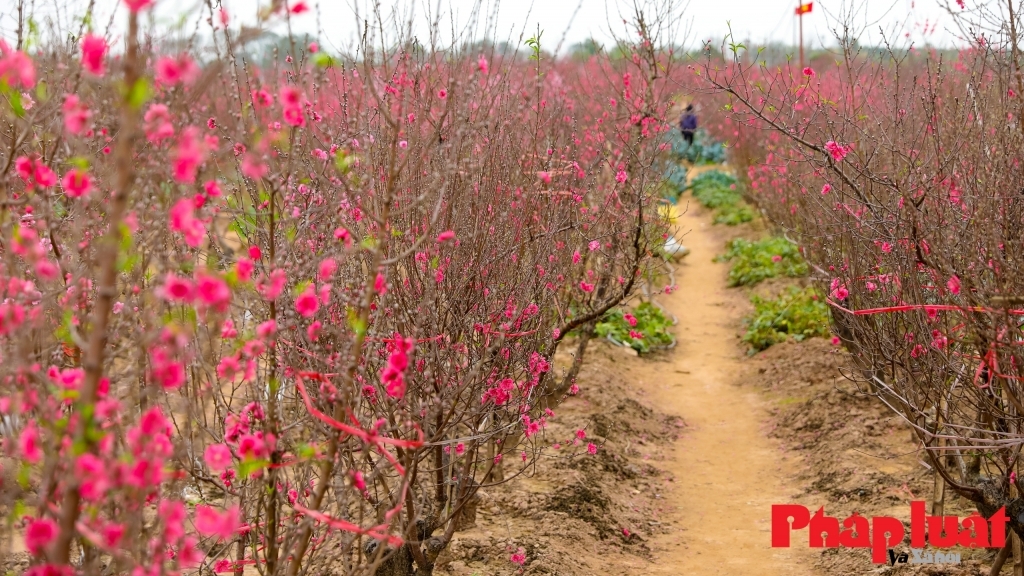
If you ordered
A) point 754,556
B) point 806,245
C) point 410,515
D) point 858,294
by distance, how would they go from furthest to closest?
point 806,245 → point 754,556 → point 858,294 → point 410,515

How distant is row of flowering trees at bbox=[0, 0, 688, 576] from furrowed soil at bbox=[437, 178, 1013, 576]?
63 centimetres

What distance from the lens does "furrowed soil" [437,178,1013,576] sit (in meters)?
5.24

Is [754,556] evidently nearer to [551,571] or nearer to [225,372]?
[551,571]

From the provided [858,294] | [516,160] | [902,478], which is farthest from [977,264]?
[902,478]

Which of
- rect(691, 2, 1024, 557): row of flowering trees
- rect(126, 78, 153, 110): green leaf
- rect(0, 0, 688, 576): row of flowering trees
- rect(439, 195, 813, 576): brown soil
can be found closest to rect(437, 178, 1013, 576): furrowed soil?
rect(439, 195, 813, 576): brown soil

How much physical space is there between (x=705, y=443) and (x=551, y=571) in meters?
3.18

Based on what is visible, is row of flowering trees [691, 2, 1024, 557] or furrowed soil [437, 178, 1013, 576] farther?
furrowed soil [437, 178, 1013, 576]

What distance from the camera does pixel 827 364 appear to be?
28.2ft

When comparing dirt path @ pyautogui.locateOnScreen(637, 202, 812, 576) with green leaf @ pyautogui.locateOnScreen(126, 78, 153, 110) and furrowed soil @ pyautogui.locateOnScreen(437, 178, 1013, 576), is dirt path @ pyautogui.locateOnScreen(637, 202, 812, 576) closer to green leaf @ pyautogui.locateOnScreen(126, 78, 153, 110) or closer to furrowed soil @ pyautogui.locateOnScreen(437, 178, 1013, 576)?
furrowed soil @ pyautogui.locateOnScreen(437, 178, 1013, 576)

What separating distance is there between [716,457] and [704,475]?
423 mm

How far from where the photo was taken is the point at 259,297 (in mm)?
3350

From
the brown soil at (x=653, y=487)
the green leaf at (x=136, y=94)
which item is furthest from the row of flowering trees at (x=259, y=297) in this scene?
the brown soil at (x=653, y=487)

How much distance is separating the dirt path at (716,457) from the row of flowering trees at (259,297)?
4.58 feet

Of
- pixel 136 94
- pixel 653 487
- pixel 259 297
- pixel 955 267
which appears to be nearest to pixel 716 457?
pixel 653 487
